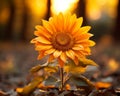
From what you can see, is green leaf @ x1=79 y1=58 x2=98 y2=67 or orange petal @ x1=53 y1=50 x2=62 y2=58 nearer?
orange petal @ x1=53 y1=50 x2=62 y2=58

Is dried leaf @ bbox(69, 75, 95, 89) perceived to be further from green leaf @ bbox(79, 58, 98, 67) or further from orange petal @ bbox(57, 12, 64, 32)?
orange petal @ bbox(57, 12, 64, 32)

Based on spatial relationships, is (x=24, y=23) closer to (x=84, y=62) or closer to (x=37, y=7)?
(x=37, y=7)

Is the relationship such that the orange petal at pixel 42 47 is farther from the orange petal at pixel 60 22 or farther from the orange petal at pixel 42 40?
the orange petal at pixel 60 22

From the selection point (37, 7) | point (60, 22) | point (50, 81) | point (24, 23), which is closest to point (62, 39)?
point (60, 22)

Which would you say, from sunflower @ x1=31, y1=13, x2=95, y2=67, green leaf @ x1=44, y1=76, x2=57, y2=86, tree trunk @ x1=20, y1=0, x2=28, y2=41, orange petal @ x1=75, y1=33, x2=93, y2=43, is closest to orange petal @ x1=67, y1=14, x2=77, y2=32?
sunflower @ x1=31, y1=13, x2=95, y2=67

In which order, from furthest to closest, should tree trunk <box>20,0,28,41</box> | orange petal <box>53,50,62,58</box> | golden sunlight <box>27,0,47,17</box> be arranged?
golden sunlight <box>27,0,47,17</box> → tree trunk <box>20,0,28,41</box> → orange petal <box>53,50,62,58</box>

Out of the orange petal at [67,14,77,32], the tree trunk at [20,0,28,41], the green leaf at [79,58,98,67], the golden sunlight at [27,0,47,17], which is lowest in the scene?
the green leaf at [79,58,98,67]

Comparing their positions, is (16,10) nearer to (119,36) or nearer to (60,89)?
(119,36)

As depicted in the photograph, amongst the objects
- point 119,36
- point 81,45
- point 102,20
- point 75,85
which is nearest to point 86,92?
point 75,85
